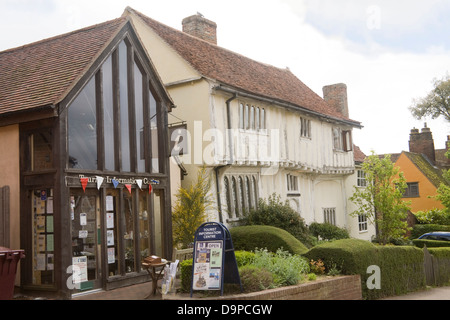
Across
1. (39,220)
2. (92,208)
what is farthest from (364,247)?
(39,220)

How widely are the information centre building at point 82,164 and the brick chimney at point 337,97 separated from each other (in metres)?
16.6

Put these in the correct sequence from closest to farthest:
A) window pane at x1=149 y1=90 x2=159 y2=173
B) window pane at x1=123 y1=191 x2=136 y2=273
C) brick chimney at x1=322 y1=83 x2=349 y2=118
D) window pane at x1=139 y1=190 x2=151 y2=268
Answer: window pane at x1=123 y1=191 x2=136 y2=273, window pane at x1=139 y1=190 x2=151 y2=268, window pane at x1=149 y1=90 x2=159 y2=173, brick chimney at x1=322 y1=83 x2=349 y2=118

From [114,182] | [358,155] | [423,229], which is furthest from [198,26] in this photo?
[423,229]

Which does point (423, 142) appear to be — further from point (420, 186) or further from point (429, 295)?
point (429, 295)

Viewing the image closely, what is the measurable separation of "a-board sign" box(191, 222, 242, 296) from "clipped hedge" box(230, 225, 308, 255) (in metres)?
4.44

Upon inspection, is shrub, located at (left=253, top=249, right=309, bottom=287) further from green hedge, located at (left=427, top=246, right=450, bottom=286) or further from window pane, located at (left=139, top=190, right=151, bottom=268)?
green hedge, located at (left=427, top=246, right=450, bottom=286)

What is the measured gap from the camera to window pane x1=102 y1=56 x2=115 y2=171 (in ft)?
41.0

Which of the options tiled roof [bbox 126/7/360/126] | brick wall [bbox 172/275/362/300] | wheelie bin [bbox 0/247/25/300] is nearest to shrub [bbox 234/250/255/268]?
brick wall [bbox 172/275/362/300]

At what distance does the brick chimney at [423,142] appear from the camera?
43188 mm

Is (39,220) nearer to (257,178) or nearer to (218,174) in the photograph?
(218,174)

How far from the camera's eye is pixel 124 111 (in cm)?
1330

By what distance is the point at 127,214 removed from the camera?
12.9m

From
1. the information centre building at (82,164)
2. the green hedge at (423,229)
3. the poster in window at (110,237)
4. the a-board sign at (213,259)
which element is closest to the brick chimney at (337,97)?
the green hedge at (423,229)
